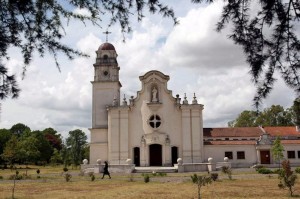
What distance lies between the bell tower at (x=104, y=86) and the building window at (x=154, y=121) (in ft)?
14.7

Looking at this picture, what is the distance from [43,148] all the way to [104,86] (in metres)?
29.4

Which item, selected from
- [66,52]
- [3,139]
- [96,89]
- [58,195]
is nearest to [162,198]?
[58,195]

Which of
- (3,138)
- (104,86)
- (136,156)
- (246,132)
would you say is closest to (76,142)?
(3,138)

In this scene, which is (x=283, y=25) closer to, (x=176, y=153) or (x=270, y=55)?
(x=270, y=55)

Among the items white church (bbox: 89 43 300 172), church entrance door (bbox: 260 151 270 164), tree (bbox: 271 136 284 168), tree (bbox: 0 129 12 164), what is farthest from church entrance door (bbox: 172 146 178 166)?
tree (bbox: 0 129 12 164)

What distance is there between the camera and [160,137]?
133 feet

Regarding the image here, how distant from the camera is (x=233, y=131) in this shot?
44.8 metres

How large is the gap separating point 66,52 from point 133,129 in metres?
35.9

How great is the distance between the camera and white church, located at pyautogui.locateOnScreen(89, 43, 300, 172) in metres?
40.3

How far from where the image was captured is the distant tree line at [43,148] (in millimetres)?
56469

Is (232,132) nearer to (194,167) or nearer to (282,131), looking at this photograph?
(282,131)

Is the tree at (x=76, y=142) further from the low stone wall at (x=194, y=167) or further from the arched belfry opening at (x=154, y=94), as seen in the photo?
the low stone wall at (x=194, y=167)

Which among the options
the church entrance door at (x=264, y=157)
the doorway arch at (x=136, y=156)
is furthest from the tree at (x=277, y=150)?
the doorway arch at (x=136, y=156)

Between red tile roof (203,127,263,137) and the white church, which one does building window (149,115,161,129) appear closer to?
the white church
